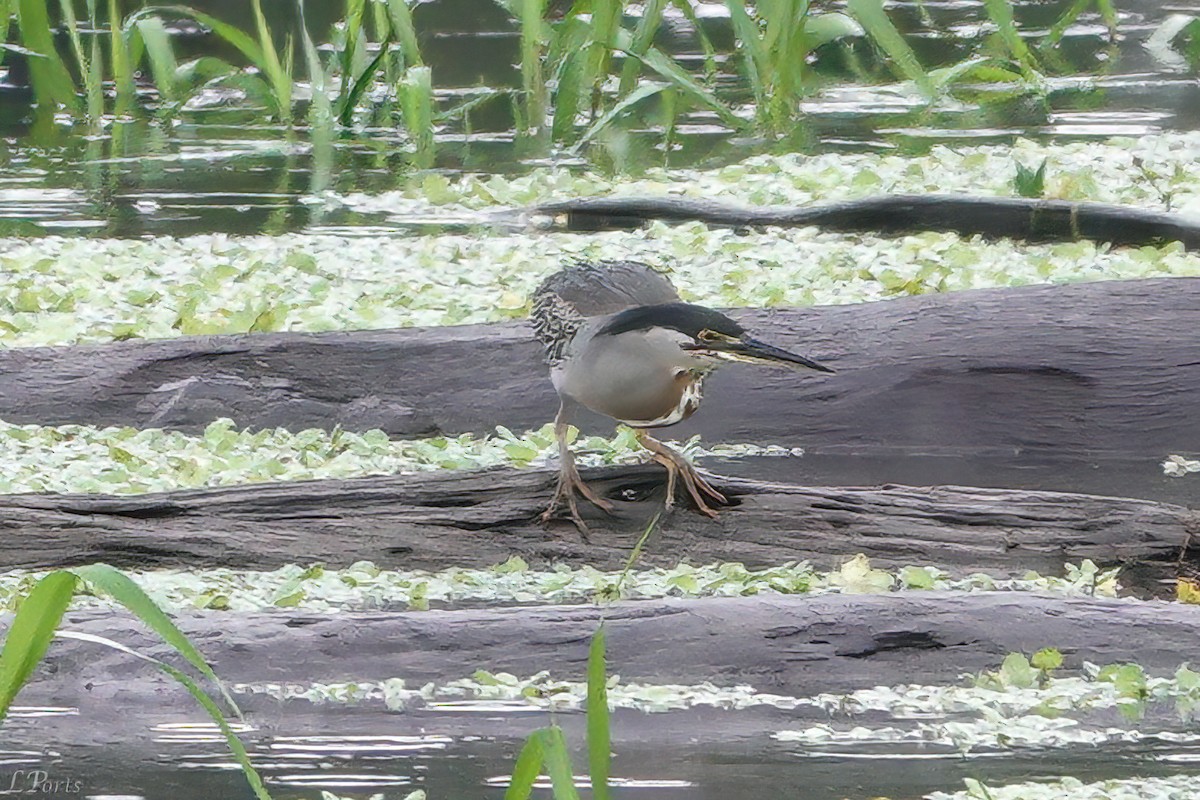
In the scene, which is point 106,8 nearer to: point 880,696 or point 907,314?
point 907,314

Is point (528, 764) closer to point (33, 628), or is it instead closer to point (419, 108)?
point (33, 628)

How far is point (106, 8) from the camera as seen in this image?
396 inches

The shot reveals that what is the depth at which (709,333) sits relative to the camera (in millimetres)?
2781

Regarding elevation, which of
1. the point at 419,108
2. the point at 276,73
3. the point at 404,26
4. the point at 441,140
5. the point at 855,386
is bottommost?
the point at 441,140

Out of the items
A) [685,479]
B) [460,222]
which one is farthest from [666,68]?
[685,479]

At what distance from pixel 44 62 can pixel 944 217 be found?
3.87 meters

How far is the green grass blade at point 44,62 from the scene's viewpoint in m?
6.89

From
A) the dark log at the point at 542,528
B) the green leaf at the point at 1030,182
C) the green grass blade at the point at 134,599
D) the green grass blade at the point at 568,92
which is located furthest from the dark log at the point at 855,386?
the green grass blade at the point at 568,92

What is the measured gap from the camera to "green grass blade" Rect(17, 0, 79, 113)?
6887 mm

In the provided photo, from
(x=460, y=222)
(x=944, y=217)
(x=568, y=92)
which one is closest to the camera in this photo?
(x=944, y=217)

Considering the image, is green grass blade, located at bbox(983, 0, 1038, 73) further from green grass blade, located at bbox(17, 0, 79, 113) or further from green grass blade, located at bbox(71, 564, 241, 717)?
green grass blade, located at bbox(71, 564, 241, 717)

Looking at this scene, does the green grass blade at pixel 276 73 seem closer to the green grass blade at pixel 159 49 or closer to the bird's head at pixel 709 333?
the green grass blade at pixel 159 49

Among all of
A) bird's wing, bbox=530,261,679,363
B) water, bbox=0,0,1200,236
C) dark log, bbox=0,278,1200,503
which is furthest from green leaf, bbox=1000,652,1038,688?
water, bbox=0,0,1200,236

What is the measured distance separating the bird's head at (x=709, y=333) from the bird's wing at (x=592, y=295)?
0.94ft
